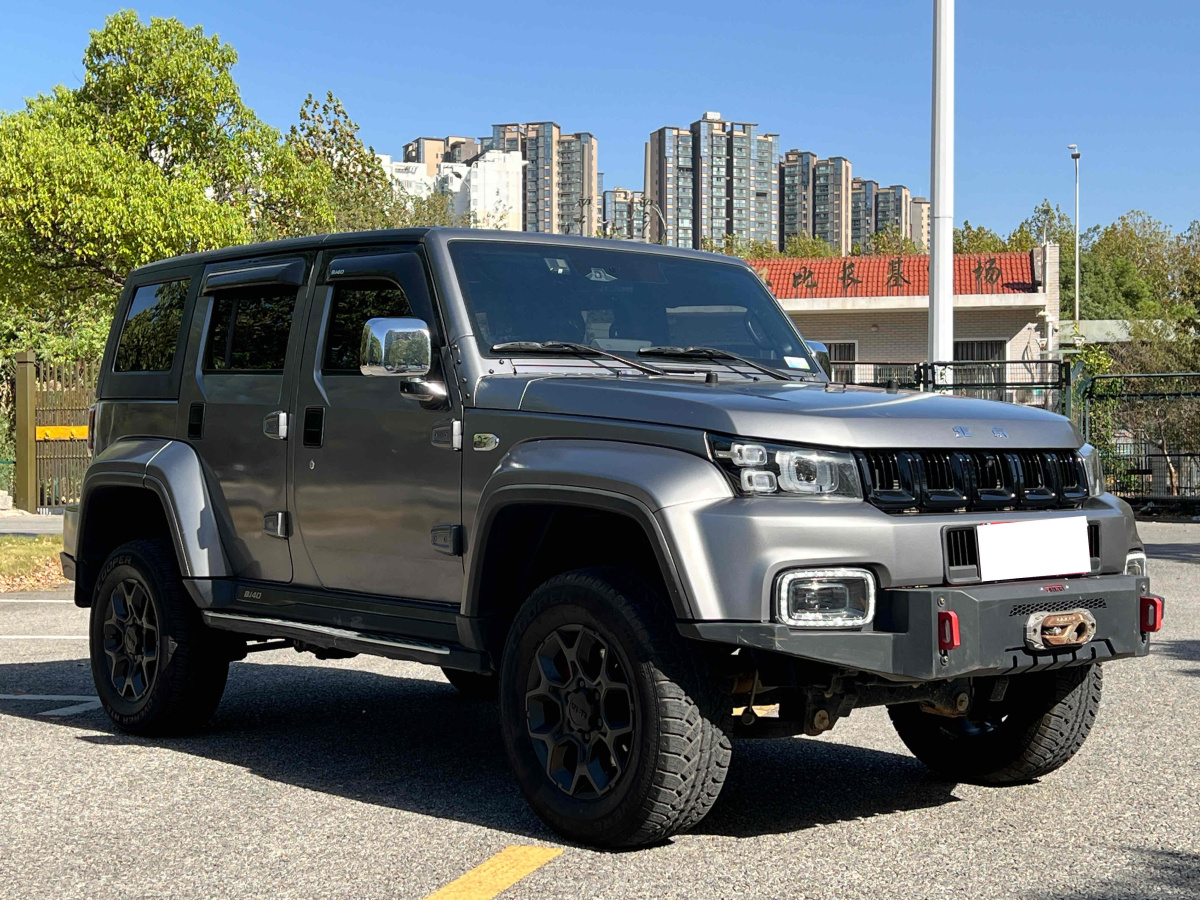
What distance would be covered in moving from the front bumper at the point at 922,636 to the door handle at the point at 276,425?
2371 millimetres

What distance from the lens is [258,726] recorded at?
7172 mm

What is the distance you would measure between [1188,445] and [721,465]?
17472mm

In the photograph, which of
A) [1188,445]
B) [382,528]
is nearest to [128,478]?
[382,528]

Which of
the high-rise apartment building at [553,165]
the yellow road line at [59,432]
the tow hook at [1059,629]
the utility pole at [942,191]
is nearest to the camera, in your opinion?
the tow hook at [1059,629]

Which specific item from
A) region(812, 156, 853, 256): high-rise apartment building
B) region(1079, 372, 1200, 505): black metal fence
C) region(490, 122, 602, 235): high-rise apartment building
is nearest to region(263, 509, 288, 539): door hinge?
region(1079, 372, 1200, 505): black metal fence

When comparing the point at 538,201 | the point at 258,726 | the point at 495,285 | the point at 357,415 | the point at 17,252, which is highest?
the point at 538,201

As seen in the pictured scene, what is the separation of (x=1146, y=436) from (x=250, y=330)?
646 inches

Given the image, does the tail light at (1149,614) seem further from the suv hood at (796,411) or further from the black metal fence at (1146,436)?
the black metal fence at (1146,436)

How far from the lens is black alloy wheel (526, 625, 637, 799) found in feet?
15.5

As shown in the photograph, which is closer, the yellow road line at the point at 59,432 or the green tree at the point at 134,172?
the green tree at the point at 134,172

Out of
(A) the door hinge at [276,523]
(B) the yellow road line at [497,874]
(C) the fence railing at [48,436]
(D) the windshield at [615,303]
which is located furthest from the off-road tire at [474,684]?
(C) the fence railing at [48,436]

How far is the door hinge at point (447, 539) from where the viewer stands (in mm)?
5316

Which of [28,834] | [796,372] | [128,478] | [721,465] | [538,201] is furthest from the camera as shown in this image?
[538,201]

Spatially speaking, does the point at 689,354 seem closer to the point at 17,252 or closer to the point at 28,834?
the point at 28,834
